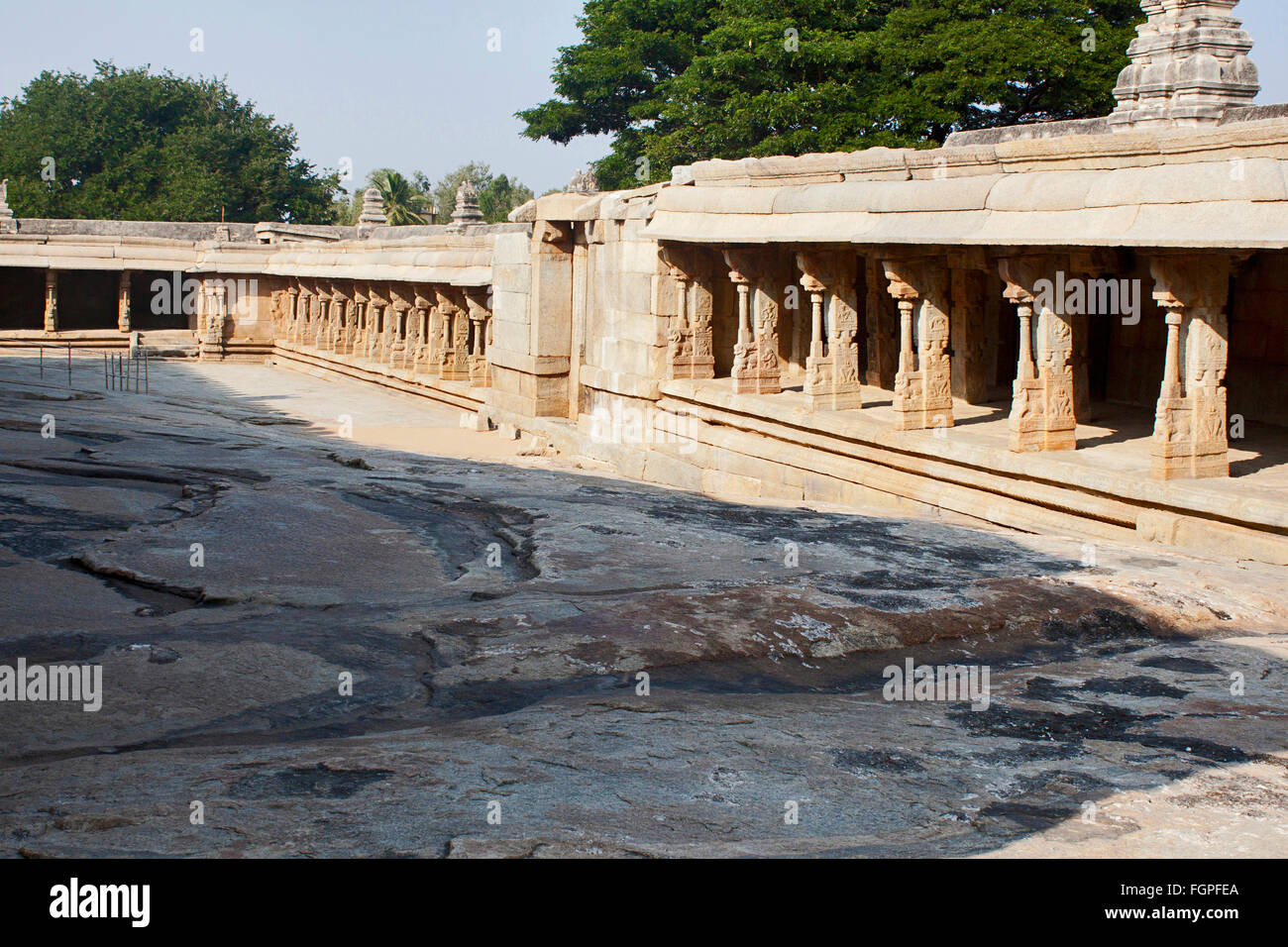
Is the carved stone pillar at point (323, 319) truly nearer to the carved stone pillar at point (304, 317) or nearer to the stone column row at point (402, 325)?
the stone column row at point (402, 325)

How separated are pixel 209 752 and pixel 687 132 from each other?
33.7 meters

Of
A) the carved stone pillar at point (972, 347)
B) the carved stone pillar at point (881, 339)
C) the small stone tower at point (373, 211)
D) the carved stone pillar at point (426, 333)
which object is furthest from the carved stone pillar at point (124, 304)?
the carved stone pillar at point (972, 347)

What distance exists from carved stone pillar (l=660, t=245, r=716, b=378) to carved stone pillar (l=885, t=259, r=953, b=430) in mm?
3598

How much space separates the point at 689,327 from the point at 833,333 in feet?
8.47

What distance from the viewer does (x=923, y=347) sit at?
11.0 metres

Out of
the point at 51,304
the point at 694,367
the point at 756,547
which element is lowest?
the point at 756,547

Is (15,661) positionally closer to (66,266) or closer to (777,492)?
(777,492)

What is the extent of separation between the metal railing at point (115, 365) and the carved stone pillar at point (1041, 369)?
42.2 feet

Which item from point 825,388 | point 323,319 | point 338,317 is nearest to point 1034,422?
point 825,388

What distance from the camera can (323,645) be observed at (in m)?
4.78

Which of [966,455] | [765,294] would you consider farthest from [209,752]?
[765,294]

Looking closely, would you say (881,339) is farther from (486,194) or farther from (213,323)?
(486,194)

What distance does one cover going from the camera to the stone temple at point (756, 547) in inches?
135
